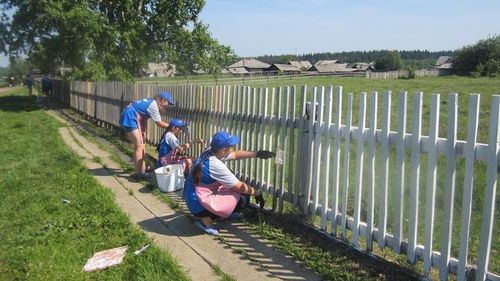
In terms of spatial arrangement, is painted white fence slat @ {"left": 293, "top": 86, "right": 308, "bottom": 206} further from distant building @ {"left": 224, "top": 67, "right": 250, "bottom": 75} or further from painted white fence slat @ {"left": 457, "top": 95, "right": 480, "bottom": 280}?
distant building @ {"left": 224, "top": 67, "right": 250, "bottom": 75}

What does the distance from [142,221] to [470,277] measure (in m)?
3.62

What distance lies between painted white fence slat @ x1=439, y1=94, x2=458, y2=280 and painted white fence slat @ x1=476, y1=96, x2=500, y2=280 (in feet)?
0.83

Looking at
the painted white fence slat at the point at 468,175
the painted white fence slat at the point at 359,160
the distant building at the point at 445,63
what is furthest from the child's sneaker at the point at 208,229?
the distant building at the point at 445,63

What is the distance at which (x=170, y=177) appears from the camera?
22.9 feet

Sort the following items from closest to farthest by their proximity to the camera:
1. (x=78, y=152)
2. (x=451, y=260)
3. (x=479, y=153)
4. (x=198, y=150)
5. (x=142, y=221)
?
1. (x=479, y=153)
2. (x=451, y=260)
3. (x=142, y=221)
4. (x=198, y=150)
5. (x=78, y=152)

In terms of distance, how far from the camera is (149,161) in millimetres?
9188

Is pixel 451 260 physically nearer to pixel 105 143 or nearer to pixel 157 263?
pixel 157 263

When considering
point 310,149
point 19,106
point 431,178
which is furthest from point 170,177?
point 19,106

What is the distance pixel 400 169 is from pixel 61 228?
11.9ft

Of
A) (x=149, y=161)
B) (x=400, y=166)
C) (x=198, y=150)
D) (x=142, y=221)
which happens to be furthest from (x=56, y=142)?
(x=400, y=166)

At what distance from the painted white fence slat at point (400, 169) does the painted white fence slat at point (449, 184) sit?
42 cm

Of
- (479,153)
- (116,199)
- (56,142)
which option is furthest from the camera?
(56,142)

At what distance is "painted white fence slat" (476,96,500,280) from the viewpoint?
3.31m

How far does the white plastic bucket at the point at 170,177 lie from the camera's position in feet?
22.7
